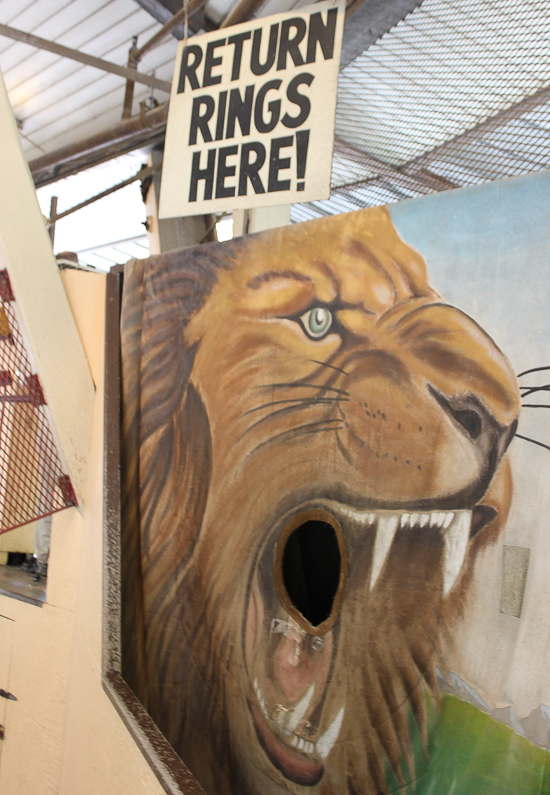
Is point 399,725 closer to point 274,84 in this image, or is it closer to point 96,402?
point 96,402

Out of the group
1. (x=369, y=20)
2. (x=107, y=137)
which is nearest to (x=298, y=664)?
(x=369, y=20)

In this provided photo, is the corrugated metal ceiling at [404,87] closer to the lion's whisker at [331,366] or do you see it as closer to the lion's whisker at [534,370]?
the lion's whisker at [331,366]

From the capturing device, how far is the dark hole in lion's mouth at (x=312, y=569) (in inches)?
84.7

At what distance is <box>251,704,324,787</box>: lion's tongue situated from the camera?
1.92 metres

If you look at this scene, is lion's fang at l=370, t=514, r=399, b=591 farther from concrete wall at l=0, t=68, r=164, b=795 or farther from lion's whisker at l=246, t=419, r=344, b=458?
concrete wall at l=0, t=68, r=164, b=795

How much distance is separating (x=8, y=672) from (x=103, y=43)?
197 inches

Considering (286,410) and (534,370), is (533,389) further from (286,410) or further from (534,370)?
(286,410)

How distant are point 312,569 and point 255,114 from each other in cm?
158

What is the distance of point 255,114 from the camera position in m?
2.25

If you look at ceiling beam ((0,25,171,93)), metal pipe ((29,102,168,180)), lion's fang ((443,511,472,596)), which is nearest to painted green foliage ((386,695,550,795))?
lion's fang ((443,511,472,596))

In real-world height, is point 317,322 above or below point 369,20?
below

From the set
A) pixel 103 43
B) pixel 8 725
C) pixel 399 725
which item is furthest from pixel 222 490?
pixel 103 43

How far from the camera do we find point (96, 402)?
258 cm

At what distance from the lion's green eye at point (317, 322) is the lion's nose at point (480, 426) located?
447 millimetres
